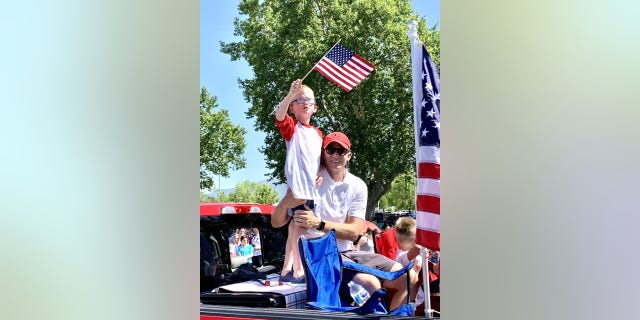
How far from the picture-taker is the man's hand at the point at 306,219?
371 cm

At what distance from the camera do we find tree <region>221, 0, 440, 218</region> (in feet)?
55.6

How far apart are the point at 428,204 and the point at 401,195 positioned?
1754cm

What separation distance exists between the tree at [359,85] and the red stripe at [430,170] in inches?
531

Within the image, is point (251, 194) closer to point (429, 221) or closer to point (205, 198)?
point (205, 198)

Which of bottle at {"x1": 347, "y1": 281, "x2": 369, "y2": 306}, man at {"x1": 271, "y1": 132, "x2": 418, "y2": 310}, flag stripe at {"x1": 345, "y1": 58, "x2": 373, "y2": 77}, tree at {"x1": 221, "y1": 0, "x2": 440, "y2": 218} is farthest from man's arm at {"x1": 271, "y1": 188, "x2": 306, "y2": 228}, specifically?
tree at {"x1": 221, "y1": 0, "x2": 440, "y2": 218}

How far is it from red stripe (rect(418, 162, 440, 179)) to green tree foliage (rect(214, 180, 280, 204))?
14518 millimetres

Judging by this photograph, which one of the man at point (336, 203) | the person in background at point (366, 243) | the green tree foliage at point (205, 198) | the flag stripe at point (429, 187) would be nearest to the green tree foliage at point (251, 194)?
the green tree foliage at point (205, 198)

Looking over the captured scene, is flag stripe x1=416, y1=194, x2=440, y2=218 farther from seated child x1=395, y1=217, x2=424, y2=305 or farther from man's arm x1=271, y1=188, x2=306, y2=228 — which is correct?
man's arm x1=271, y1=188, x2=306, y2=228
